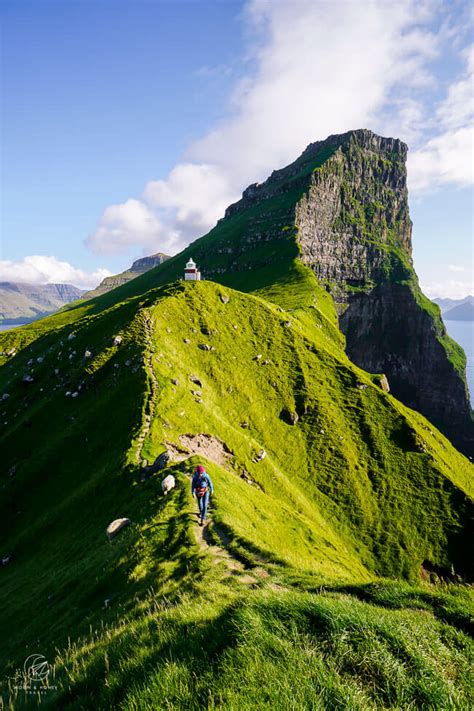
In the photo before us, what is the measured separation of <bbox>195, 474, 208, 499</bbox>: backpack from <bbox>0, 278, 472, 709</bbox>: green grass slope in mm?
2085

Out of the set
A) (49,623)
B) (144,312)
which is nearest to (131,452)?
(49,623)

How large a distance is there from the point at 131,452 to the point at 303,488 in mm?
33258

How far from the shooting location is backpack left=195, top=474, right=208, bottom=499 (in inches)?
820

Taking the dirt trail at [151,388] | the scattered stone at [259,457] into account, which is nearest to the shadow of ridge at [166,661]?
the dirt trail at [151,388]

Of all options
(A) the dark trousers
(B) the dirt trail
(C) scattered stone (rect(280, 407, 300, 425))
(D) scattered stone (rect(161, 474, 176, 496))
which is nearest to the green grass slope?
(B) the dirt trail

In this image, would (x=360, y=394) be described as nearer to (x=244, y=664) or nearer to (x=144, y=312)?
(x=144, y=312)

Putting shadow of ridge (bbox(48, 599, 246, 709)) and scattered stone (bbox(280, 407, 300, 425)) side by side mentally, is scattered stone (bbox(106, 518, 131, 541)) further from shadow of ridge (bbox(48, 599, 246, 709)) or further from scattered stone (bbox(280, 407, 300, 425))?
scattered stone (bbox(280, 407, 300, 425))

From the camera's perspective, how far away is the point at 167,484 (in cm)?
2591

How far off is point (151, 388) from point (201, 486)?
25.5 metres

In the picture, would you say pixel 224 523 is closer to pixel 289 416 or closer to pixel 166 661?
pixel 166 661

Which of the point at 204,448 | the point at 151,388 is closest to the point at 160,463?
the point at 204,448

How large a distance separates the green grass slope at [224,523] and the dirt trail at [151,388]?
352 mm

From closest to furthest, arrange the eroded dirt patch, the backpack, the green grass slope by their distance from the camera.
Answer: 1. the green grass slope
2. the backpack
3. the eroded dirt patch

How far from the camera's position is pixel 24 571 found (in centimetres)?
2950
